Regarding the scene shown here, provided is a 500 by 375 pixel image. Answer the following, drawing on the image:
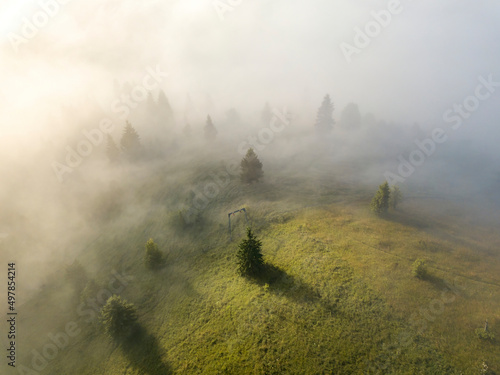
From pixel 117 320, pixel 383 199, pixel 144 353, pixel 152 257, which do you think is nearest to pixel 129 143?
pixel 152 257

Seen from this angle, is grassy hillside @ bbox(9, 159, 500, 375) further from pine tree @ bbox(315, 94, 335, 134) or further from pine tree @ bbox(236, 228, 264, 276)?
pine tree @ bbox(315, 94, 335, 134)

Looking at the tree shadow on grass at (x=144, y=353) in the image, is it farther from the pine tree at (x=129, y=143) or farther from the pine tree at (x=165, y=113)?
the pine tree at (x=165, y=113)

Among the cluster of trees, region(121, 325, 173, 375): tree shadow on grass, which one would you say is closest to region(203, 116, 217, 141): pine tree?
the cluster of trees

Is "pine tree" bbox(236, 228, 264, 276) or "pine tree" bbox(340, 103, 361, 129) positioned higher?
"pine tree" bbox(340, 103, 361, 129)

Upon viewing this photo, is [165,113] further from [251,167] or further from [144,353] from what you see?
[144,353]

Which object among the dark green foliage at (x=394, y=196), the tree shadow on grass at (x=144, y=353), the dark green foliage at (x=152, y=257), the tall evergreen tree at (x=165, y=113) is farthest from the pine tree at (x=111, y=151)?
the dark green foliage at (x=394, y=196)

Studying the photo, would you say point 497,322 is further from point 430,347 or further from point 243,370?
point 243,370
